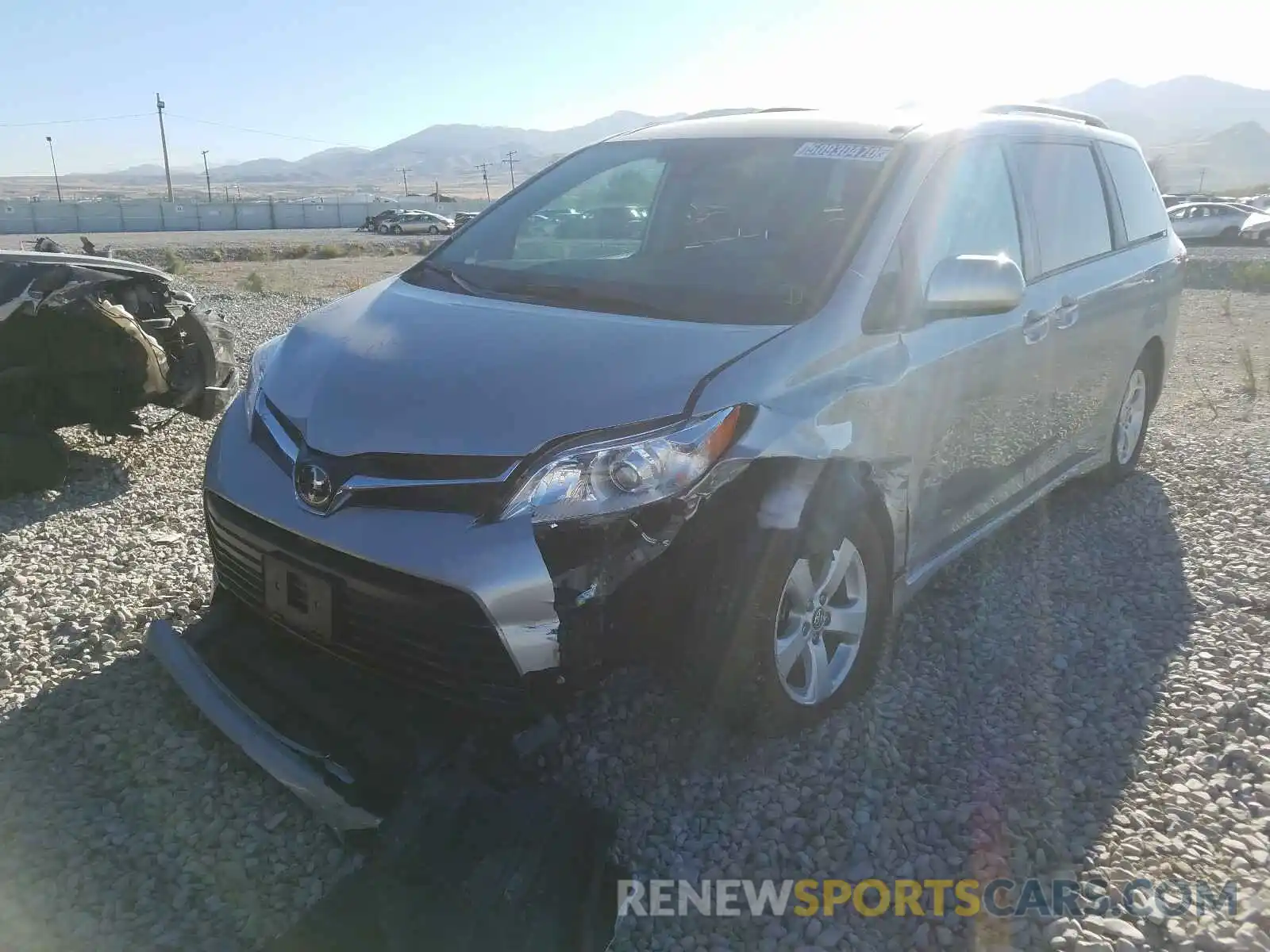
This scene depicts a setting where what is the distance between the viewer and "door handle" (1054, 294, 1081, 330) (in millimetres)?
4090

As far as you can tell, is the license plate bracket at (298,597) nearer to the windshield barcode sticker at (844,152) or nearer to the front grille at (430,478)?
the front grille at (430,478)

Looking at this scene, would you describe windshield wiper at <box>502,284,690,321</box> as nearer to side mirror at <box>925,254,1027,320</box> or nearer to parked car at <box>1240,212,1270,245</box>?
side mirror at <box>925,254,1027,320</box>

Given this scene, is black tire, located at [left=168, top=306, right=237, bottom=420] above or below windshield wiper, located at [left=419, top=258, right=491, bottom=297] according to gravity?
below

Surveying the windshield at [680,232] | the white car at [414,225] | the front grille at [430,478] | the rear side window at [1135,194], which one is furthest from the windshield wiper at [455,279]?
the white car at [414,225]

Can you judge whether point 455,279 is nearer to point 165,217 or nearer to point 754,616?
point 754,616

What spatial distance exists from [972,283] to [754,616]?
1.33 metres

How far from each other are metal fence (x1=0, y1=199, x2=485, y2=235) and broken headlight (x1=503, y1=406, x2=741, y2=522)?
52295 millimetres

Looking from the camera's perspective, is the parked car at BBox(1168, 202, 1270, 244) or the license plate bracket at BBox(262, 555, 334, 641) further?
the parked car at BBox(1168, 202, 1270, 244)

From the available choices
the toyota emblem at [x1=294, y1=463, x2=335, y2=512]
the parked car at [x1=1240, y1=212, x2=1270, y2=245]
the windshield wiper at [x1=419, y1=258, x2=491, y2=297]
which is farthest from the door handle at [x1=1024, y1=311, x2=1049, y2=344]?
the parked car at [x1=1240, y1=212, x2=1270, y2=245]

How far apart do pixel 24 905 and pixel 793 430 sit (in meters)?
2.26

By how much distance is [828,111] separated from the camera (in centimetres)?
399

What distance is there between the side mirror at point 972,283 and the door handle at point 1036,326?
2.18ft

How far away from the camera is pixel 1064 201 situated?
14.3ft

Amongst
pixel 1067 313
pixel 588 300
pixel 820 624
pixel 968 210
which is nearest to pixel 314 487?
pixel 588 300
